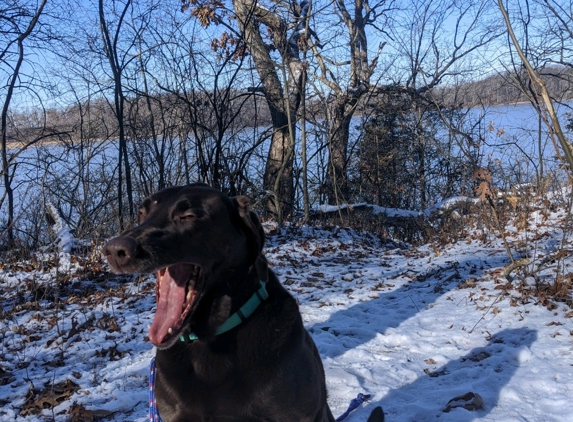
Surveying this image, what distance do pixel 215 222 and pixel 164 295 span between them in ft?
1.29

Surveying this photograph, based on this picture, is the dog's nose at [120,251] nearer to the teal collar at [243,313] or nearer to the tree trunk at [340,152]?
the teal collar at [243,313]

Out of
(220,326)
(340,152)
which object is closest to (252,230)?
(220,326)

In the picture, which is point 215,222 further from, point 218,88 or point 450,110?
point 450,110

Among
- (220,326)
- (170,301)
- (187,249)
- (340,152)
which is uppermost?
(340,152)

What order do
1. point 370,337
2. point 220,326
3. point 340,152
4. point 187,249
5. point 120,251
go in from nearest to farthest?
point 120,251, point 187,249, point 220,326, point 370,337, point 340,152

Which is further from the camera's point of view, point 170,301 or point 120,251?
point 170,301

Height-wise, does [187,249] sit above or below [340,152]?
below

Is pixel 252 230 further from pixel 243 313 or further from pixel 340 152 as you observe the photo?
pixel 340 152

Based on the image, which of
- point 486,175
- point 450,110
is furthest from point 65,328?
point 450,110

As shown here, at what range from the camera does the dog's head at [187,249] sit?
6.29 feet

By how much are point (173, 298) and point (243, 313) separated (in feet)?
1.06

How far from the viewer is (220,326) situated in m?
2.17

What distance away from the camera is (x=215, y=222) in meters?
2.19

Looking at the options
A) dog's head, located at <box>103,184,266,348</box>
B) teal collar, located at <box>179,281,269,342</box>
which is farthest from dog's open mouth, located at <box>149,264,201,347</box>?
teal collar, located at <box>179,281,269,342</box>
